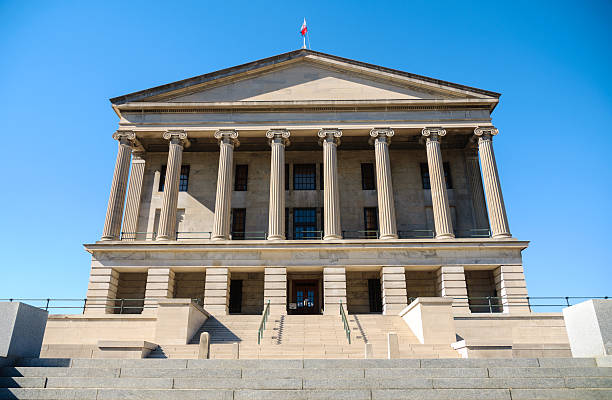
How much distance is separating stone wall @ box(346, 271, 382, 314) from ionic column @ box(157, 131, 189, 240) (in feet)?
41.1

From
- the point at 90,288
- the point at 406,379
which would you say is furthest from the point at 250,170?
the point at 406,379

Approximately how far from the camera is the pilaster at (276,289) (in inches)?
1143

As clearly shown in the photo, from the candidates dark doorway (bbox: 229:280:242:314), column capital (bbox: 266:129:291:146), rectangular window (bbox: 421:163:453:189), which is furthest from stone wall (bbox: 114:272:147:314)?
rectangular window (bbox: 421:163:453:189)

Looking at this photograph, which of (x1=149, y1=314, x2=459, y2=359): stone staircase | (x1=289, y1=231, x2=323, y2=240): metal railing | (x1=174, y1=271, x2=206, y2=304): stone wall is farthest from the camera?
(x1=289, y1=231, x2=323, y2=240): metal railing

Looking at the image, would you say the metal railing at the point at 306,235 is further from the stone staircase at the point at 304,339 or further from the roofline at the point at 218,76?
the roofline at the point at 218,76

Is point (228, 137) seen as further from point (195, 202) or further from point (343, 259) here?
point (343, 259)

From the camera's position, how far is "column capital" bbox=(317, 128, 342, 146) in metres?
33.7

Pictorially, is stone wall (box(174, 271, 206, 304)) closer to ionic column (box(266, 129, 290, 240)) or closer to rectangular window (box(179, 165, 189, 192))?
ionic column (box(266, 129, 290, 240))

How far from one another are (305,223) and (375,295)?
7554mm

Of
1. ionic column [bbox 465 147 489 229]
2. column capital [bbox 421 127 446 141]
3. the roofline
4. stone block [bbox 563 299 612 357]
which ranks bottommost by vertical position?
stone block [bbox 563 299 612 357]

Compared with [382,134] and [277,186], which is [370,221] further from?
[277,186]

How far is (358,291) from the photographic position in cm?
3256

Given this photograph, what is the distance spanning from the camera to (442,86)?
113 feet

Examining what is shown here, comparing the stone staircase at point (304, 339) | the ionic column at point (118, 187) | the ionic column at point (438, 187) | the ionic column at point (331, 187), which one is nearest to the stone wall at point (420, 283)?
the ionic column at point (438, 187)
